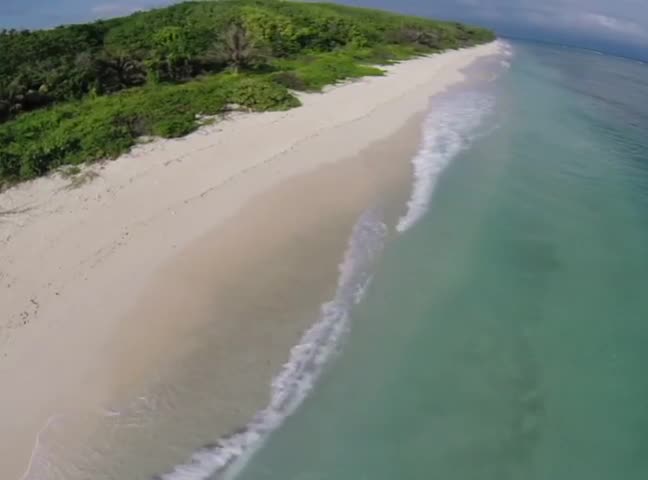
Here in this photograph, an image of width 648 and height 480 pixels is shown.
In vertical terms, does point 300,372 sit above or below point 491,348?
below

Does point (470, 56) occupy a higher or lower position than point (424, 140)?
higher

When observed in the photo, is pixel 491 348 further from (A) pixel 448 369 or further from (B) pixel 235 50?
(B) pixel 235 50

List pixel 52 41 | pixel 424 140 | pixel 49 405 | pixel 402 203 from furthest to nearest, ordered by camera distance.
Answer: pixel 52 41 → pixel 424 140 → pixel 402 203 → pixel 49 405

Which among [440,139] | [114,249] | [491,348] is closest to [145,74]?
[440,139]

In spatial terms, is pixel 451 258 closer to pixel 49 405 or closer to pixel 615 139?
pixel 49 405

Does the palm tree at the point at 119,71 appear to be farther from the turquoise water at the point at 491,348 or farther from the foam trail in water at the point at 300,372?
the foam trail in water at the point at 300,372

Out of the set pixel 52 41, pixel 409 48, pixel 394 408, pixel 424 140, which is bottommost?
pixel 394 408

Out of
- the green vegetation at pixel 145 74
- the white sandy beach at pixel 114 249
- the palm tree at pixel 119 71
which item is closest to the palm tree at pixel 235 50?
the green vegetation at pixel 145 74

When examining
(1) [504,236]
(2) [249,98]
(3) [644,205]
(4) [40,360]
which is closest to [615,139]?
(3) [644,205]
